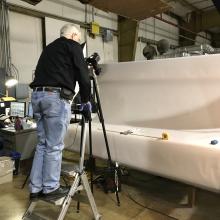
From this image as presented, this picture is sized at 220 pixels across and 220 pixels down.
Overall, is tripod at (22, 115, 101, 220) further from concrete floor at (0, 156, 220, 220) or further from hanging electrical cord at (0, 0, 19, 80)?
hanging electrical cord at (0, 0, 19, 80)

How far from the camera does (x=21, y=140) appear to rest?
3.65 m

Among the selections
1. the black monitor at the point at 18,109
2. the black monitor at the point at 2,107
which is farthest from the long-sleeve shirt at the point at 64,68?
the black monitor at the point at 2,107

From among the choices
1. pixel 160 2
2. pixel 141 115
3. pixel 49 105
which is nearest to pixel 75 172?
pixel 49 105

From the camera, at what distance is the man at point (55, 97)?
6.94ft

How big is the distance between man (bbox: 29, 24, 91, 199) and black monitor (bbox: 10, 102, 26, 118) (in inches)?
77.7

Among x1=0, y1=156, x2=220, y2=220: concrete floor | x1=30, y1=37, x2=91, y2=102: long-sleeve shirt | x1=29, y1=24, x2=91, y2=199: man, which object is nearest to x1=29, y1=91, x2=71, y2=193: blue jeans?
x1=29, y1=24, x2=91, y2=199: man

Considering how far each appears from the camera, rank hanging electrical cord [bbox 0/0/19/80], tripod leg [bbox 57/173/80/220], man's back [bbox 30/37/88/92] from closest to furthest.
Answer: tripod leg [bbox 57/173/80/220] → man's back [bbox 30/37/88/92] → hanging electrical cord [bbox 0/0/19/80]

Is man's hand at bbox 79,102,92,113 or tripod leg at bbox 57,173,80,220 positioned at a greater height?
man's hand at bbox 79,102,92,113

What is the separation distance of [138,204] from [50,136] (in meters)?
1.13

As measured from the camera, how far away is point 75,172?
2160 mm

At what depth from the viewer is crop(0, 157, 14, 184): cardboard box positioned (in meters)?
3.15

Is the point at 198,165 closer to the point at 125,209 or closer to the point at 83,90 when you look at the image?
the point at 125,209

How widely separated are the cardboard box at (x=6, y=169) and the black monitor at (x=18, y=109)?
38.6 inches

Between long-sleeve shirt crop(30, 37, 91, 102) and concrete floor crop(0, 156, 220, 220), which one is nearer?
long-sleeve shirt crop(30, 37, 91, 102)
